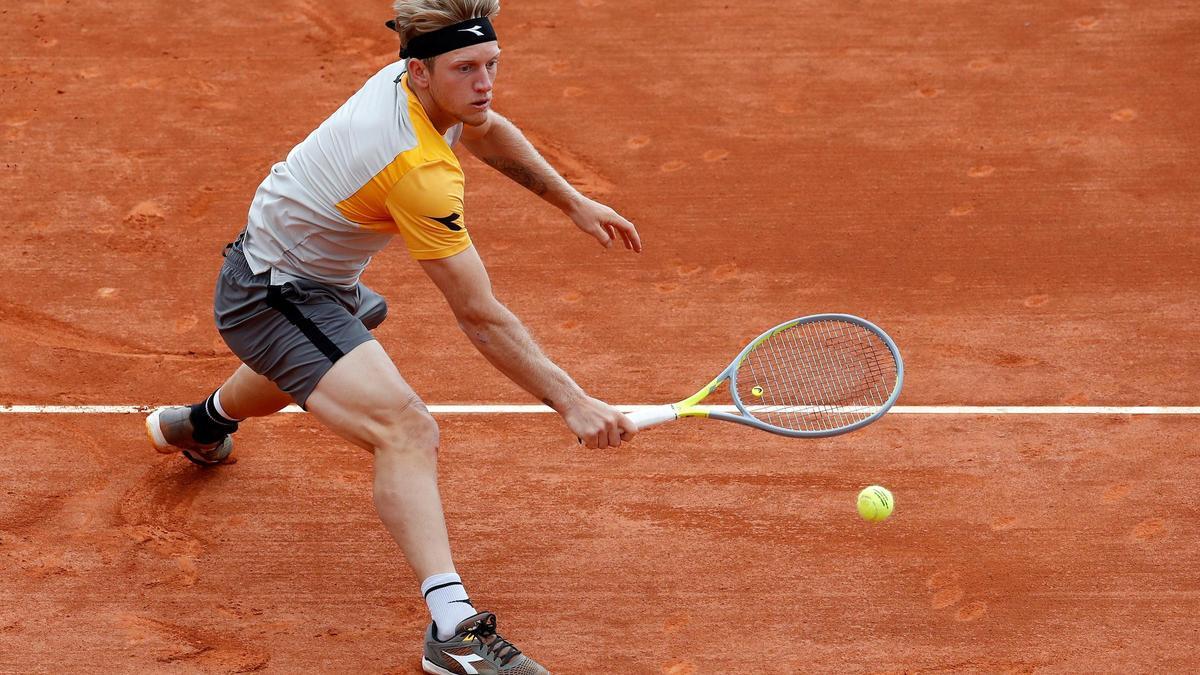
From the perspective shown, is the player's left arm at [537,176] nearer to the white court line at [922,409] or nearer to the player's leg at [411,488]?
the player's leg at [411,488]

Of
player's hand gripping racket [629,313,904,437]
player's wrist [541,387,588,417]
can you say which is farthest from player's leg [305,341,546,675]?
player's hand gripping racket [629,313,904,437]

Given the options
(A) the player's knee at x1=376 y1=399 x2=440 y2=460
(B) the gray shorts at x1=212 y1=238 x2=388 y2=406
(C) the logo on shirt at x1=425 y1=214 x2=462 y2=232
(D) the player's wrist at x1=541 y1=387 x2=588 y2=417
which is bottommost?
(A) the player's knee at x1=376 y1=399 x2=440 y2=460

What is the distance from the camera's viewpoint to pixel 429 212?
14.2 feet

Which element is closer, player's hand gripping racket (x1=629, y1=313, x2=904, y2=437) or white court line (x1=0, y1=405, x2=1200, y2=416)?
player's hand gripping racket (x1=629, y1=313, x2=904, y2=437)

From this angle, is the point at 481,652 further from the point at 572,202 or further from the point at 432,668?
the point at 572,202

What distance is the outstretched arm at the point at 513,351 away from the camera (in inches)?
172

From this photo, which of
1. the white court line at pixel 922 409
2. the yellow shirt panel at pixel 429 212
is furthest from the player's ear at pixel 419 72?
the white court line at pixel 922 409

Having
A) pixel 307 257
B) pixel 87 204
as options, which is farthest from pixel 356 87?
pixel 307 257

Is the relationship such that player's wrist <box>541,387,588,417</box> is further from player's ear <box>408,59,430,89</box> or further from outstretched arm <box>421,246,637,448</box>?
player's ear <box>408,59,430,89</box>

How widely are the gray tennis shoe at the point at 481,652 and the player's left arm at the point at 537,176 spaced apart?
1.45 meters

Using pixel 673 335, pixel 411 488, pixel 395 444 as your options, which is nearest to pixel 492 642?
pixel 411 488

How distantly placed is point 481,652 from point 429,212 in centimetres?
144

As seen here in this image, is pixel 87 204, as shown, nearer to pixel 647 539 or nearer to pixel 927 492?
pixel 647 539

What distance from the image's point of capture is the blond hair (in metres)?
4.25
